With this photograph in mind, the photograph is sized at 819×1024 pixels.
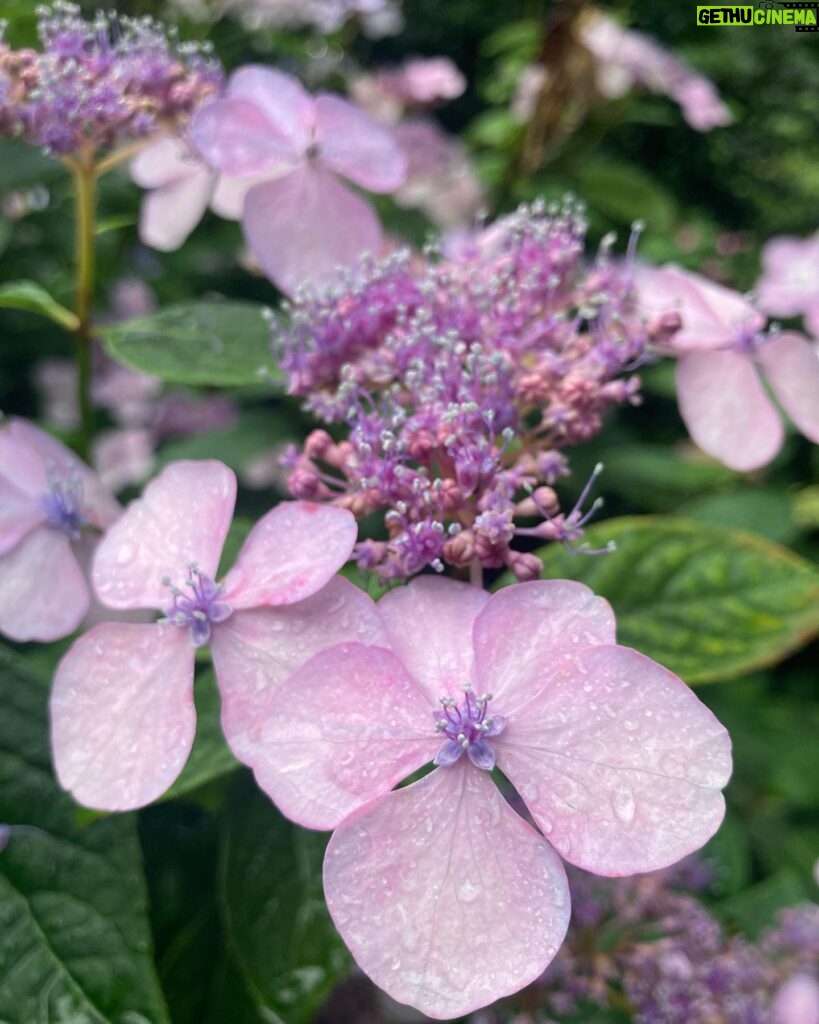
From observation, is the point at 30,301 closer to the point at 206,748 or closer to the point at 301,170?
the point at 301,170

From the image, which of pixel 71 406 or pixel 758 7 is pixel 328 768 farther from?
pixel 71 406

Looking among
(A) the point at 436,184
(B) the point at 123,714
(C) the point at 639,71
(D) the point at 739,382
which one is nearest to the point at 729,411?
(D) the point at 739,382

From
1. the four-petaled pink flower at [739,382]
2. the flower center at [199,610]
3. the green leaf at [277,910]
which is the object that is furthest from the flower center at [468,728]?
the four-petaled pink flower at [739,382]

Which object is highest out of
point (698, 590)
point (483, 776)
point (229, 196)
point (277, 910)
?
point (229, 196)

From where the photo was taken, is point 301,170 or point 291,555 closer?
point 291,555

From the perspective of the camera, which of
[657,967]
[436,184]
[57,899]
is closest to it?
[57,899]

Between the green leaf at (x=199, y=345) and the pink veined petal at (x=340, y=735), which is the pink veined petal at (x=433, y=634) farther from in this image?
the green leaf at (x=199, y=345)
